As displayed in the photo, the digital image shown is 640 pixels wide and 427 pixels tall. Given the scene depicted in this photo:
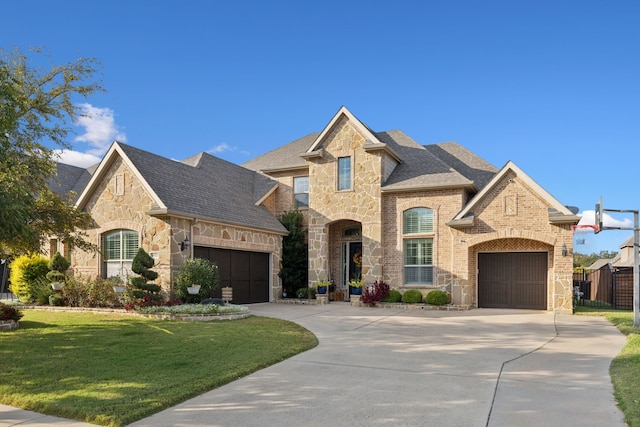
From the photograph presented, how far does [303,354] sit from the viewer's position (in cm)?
940

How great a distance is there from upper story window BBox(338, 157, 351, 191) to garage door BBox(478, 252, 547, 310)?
6597mm

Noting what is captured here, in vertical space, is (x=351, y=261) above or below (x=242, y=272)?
above

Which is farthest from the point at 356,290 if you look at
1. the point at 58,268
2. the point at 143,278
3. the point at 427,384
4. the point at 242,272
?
the point at 427,384

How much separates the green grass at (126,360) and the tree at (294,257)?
8.54 metres

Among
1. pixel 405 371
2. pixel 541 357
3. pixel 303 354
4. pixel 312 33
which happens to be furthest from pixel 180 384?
pixel 312 33

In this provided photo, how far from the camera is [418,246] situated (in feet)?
65.7

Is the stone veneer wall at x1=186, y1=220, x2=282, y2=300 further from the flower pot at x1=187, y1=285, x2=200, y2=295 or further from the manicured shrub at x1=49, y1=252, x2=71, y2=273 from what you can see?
the manicured shrub at x1=49, y1=252, x2=71, y2=273

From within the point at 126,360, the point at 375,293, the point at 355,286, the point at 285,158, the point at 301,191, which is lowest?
the point at 375,293

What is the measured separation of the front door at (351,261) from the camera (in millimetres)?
22438

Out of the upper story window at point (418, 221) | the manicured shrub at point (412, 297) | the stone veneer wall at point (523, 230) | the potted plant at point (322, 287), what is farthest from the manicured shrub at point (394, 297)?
the stone veneer wall at point (523, 230)

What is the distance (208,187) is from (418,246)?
946cm

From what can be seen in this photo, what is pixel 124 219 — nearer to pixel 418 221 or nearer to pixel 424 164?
pixel 418 221

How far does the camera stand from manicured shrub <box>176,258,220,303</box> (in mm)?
15992

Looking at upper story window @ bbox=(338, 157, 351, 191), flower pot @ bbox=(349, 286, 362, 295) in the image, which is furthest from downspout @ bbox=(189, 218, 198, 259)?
flower pot @ bbox=(349, 286, 362, 295)
